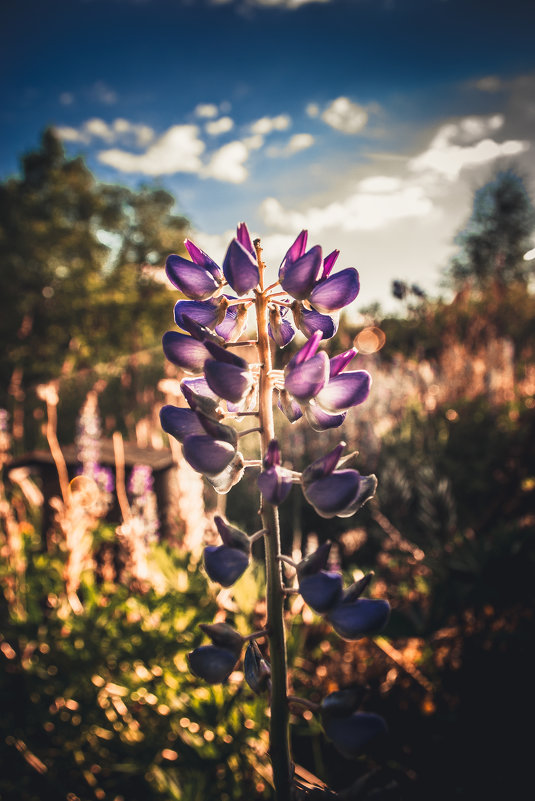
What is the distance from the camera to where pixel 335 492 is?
0.71 metres

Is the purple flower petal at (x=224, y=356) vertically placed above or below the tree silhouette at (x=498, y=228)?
below

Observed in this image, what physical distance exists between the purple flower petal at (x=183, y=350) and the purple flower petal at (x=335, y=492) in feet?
1.00

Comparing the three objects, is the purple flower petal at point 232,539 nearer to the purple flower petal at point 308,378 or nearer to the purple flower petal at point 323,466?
the purple flower petal at point 323,466

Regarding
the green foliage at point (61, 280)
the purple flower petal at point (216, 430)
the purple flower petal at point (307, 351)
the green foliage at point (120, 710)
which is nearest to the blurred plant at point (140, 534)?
the green foliage at point (120, 710)

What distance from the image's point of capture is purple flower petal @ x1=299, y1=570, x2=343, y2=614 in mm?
695

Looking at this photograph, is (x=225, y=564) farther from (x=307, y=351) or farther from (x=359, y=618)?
(x=307, y=351)

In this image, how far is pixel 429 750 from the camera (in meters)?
1.59

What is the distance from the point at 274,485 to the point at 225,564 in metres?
0.17

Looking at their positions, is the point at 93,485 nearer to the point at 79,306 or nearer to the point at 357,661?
the point at 357,661

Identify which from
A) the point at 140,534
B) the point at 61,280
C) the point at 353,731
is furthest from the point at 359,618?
the point at 61,280

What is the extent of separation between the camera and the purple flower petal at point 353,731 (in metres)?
0.69

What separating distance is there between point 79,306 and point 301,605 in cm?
1556

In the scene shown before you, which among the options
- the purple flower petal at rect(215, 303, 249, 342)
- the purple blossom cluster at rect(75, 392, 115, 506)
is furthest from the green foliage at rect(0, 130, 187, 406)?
the purple flower petal at rect(215, 303, 249, 342)

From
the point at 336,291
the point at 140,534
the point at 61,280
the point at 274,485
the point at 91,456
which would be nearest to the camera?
the point at 274,485
